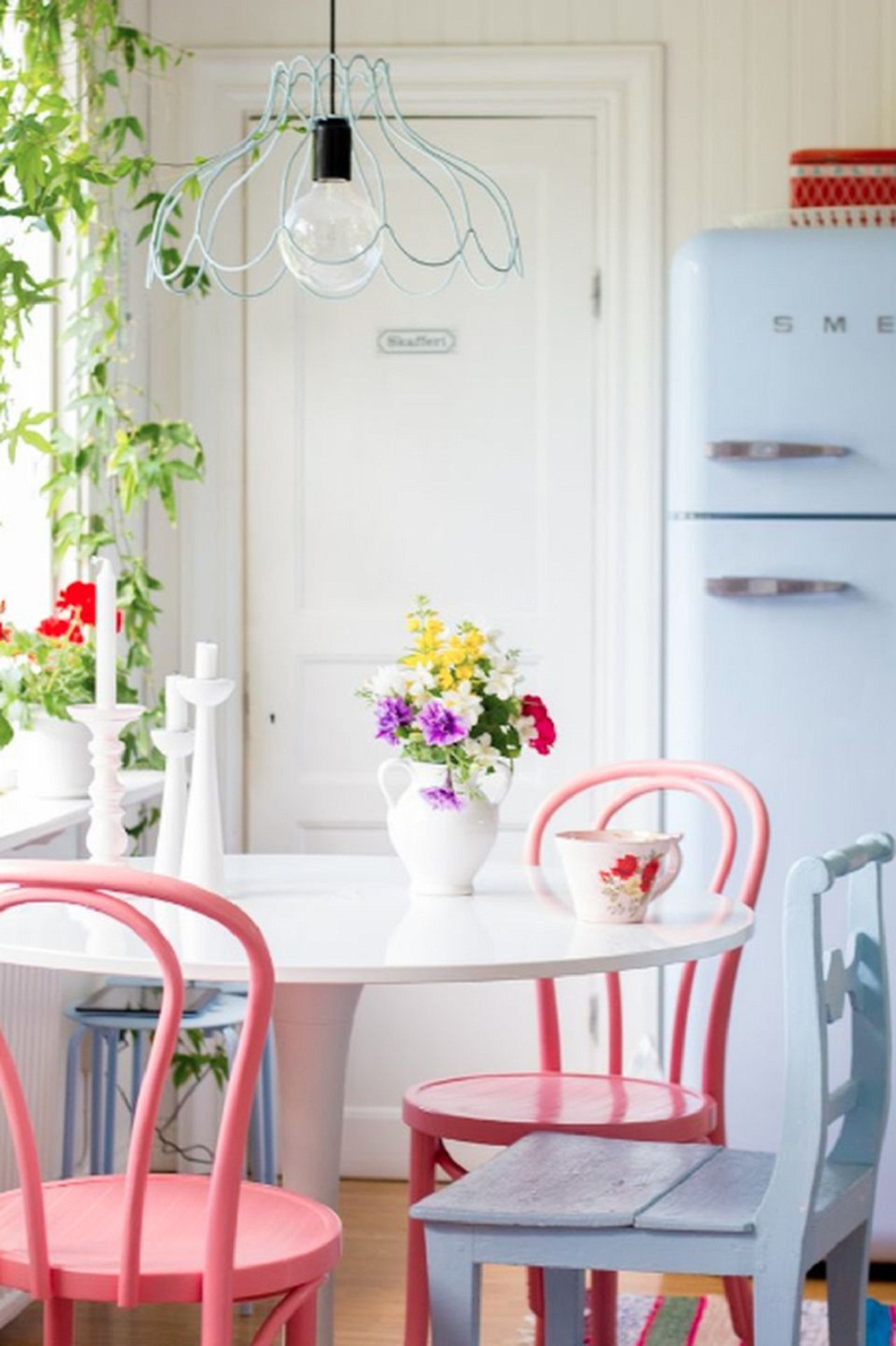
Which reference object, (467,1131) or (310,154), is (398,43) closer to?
(310,154)

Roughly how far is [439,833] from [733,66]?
2099mm

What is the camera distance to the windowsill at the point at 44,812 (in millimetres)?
Answer: 3035

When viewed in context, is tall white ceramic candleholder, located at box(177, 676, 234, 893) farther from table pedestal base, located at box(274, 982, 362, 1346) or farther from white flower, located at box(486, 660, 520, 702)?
white flower, located at box(486, 660, 520, 702)

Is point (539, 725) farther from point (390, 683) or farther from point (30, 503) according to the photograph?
point (30, 503)

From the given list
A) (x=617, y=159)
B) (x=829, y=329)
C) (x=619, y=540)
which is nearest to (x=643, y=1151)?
(x=829, y=329)

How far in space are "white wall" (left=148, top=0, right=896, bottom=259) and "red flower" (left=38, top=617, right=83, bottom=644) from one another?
1.49 m

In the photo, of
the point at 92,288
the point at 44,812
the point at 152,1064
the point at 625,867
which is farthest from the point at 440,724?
the point at 92,288

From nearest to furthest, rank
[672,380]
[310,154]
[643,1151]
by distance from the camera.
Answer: [643,1151] → [310,154] → [672,380]

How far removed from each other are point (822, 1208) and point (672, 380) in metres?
1.94

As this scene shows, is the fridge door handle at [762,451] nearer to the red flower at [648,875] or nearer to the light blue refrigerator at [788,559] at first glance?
the light blue refrigerator at [788,559]

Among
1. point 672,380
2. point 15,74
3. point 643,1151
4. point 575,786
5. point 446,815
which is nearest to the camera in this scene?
point 643,1151

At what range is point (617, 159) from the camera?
13.7 ft

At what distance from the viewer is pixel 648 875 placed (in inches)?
97.8

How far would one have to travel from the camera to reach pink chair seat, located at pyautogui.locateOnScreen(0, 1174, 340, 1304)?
2.08 meters
